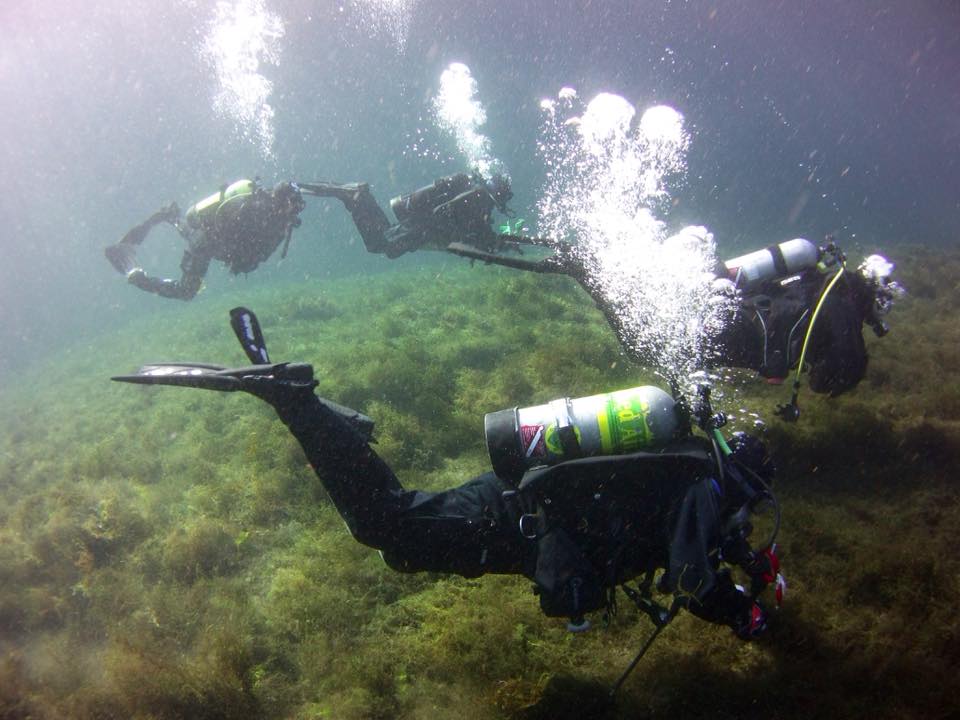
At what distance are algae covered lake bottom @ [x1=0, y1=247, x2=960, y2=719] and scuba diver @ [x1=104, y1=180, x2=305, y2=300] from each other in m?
2.71

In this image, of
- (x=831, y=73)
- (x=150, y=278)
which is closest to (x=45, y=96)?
(x=150, y=278)

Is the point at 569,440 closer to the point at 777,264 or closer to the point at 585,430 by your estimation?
the point at 585,430

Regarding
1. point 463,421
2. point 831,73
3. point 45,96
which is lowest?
point 463,421

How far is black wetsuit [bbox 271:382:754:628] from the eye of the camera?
247 cm

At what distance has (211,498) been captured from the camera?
6.34 meters

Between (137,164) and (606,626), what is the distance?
121596 millimetres

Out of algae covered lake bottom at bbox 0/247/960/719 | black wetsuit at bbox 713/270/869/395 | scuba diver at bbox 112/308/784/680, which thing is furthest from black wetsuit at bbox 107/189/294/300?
black wetsuit at bbox 713/270/869/395

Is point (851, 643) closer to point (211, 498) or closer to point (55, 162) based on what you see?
point (211, 498)

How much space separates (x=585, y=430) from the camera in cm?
291

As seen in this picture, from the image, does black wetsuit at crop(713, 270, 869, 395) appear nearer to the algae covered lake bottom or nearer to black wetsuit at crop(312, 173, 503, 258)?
the algae covered lake bottom

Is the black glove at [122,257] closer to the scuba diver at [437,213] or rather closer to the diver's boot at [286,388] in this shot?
the scuba diver at [437,213]

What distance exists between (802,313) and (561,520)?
325 cm

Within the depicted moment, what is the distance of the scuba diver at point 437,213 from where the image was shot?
26.5 ft

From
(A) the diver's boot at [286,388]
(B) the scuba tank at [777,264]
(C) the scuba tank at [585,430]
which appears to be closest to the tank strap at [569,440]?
(C) the scuba tank at [585,430]
